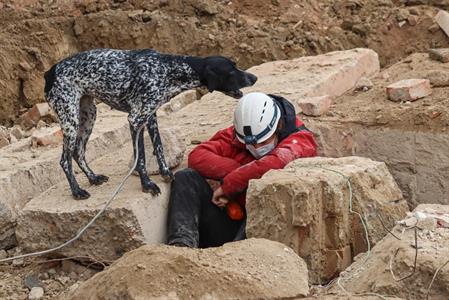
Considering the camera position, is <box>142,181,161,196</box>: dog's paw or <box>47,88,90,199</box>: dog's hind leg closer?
<box>47,88,90,199</box>: dog's hind leg

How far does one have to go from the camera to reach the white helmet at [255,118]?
8180 mm

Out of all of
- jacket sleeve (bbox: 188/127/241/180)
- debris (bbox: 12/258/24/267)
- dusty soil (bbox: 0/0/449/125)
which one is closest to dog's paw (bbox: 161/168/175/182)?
jacket sleeve (bbox: 188/127/241/180)

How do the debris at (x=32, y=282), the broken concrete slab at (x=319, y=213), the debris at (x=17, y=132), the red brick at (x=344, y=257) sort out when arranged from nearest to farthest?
1. the broken concrete slab at (x=319, y=213)
2. the red brick at (x=344, y=257)
3. the debris at (x=32, y=282)
4. the debris at (x=17, y=132)

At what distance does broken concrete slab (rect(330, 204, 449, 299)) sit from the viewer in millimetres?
5977

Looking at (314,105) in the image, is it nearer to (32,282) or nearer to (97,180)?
(97,180)

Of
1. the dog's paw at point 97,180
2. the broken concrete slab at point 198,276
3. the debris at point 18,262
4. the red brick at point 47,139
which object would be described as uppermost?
the broken concrete slab at point 198,276

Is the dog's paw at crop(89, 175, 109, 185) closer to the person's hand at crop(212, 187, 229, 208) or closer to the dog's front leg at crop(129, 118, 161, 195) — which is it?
the dog's front leg at crop(129, 118, 161, 195)

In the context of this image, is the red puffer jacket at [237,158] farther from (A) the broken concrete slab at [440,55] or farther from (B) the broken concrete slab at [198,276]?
(A) the broken concrete slab at [440,55]

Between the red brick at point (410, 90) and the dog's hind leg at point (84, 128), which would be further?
the red brick at point (410, 90)

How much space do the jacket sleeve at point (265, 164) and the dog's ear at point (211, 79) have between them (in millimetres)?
788

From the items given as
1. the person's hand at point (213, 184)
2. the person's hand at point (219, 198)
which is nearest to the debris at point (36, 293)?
the person's hand at point (219, 198)

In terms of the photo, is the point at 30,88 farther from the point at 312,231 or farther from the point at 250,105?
the point at 312,231

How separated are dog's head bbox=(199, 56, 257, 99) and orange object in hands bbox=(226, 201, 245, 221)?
1.10 metres

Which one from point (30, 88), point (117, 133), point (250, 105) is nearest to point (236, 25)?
point (30, 88)
